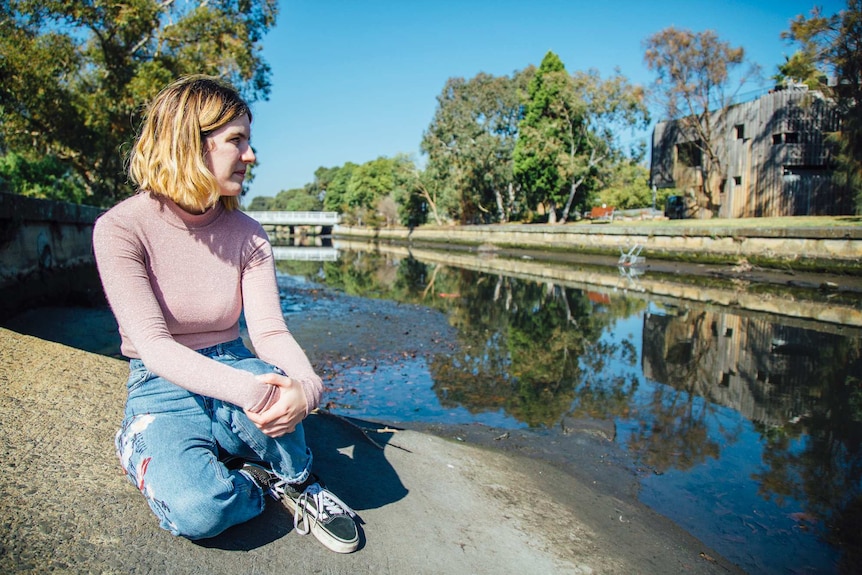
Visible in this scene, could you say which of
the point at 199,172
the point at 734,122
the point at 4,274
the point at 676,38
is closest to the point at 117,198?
the point at 4,274

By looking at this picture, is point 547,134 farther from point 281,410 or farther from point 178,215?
point 281,410

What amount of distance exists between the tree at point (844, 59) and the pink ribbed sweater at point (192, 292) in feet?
72.6

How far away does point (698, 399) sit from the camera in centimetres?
616

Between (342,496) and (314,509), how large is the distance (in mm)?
409

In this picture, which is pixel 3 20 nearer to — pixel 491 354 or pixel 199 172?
pixel 491 354

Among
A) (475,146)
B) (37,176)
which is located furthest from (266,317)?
(475,146)

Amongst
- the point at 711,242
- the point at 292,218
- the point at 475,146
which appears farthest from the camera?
the point at 292,218

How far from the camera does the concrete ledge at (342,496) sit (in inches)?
76.1

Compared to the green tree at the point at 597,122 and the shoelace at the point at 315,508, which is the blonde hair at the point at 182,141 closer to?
the shoelace at the point at 315,508

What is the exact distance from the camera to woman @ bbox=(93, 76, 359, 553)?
1.94m

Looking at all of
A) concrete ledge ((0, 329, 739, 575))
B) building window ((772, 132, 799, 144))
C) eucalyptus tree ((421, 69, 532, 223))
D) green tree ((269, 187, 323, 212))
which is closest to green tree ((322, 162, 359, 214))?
green tree ((269, 187, 323, 212))

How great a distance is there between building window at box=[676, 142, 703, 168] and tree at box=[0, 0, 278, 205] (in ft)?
82.3

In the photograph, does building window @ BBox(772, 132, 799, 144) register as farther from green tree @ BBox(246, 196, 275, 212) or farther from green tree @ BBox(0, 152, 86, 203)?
green tree @ BBox(246, 196, 275, 212)

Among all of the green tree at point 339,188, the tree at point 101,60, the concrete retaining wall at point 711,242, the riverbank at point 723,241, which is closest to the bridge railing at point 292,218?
the concrete retaining wall at point 711,242
